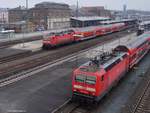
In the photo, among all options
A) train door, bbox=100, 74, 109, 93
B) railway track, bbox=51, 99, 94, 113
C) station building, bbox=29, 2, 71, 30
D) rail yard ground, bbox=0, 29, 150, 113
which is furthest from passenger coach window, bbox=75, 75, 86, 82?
station building, bbox=29, 2, 71, 30

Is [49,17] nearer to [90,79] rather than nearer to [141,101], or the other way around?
[141,101]

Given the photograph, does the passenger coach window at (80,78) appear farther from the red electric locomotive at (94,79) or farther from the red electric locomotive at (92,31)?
the red electric locomotive at (92,31)

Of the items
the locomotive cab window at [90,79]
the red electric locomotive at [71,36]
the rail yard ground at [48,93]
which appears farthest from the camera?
the red electric locomotive at [71,36]

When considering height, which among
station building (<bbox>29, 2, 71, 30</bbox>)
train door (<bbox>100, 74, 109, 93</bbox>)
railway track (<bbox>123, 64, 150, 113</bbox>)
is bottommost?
railway track (<bbox>123, 64, 150, 113</bbox>)

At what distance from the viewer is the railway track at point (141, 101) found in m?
19.0

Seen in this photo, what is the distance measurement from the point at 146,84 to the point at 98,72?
9467 mm

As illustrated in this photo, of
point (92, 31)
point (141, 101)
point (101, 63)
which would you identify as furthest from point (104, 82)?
point (92, 31)

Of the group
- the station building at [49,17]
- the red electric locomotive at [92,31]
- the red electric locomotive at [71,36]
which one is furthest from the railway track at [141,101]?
the station building at [49,17]

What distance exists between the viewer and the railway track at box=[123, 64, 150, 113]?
19.0 m

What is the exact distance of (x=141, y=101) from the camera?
67.9ft

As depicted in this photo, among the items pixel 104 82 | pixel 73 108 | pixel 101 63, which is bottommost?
pixel 73 108

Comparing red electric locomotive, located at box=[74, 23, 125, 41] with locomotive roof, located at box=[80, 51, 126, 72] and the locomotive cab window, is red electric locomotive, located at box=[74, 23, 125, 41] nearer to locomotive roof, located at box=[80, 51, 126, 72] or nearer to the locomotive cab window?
locomotive roof, located at box=[80, 51, 126, 72]

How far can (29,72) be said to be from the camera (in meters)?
28.2

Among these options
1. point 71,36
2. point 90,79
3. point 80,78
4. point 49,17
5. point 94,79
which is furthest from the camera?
point 49,17
